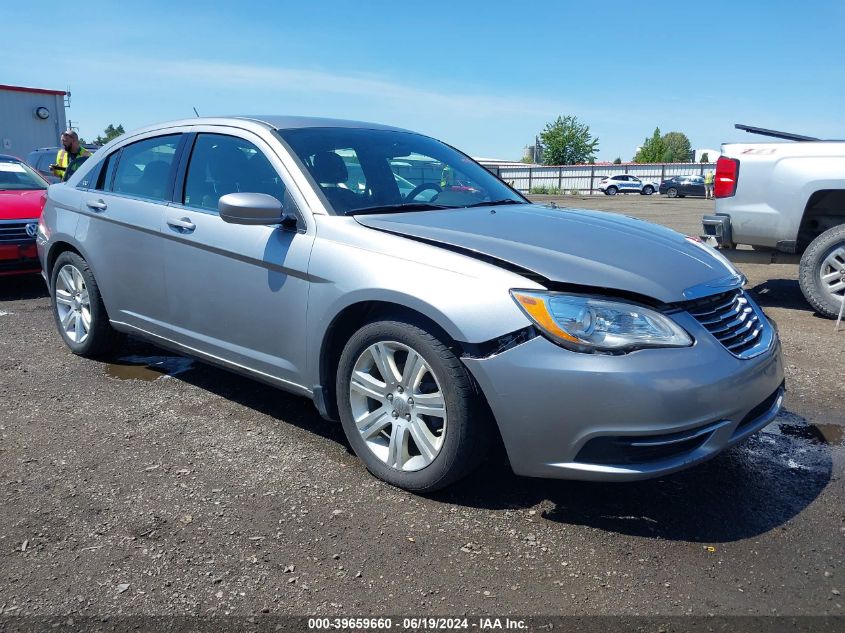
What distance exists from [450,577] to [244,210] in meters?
Result: 1.87

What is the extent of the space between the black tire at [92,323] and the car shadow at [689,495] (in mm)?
2038

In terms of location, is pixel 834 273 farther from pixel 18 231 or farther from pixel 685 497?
pixel 18 231

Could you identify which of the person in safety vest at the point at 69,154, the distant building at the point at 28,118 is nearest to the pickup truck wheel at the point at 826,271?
the person in safety vest at the point at 69,154

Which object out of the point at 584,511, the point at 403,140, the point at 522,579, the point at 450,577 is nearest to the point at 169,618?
the point at 450,577

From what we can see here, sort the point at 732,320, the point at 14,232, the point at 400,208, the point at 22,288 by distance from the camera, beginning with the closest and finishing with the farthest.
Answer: the point at 732,320 → the point at 400,208 → the point at 14,232 → the point at 22,288

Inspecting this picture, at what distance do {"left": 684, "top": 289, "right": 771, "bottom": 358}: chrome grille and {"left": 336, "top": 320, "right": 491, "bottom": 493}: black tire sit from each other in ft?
3.06

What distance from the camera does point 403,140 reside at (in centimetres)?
445

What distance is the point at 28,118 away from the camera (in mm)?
A: 19812

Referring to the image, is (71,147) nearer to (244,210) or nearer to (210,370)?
(210,370)

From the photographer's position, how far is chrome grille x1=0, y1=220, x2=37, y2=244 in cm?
742

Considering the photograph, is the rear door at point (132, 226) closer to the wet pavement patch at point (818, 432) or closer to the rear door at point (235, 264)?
the rear door at point (235, 264)

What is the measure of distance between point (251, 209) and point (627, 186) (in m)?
48.2

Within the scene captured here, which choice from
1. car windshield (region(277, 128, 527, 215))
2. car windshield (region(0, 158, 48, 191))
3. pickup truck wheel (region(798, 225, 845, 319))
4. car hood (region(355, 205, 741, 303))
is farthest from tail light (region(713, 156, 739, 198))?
car windshield (region(0, 158, 48, 191))

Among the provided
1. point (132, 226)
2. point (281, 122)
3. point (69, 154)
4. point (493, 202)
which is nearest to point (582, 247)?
point (493, 202)
